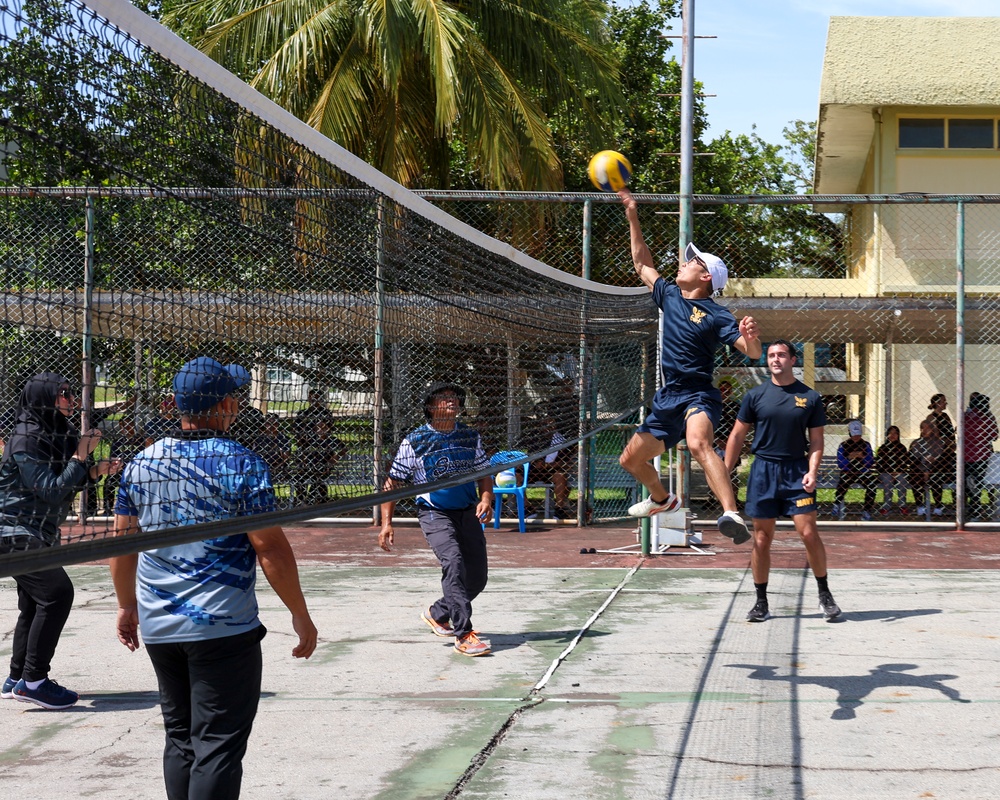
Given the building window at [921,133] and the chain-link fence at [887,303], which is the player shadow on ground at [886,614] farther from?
the building window at [921,133]

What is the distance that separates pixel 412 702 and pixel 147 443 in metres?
2.42

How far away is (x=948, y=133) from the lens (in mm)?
20938

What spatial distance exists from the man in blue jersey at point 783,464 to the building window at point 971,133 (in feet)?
48.2

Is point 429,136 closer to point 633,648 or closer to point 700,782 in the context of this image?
point 633,648

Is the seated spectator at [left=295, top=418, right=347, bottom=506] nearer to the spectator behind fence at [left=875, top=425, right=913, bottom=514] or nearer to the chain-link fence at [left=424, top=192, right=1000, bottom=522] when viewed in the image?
the chain-link fence at [left=424, top=192, right=1000, bottom=522]

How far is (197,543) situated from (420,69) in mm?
13761

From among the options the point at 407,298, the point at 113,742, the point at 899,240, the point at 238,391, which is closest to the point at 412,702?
the point at 113,742

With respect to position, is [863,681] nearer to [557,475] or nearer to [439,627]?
[439,627]

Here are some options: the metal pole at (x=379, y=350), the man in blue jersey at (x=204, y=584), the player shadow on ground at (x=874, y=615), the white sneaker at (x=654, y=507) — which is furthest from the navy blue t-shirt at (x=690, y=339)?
the man in blue jersey at (x=204, y=584)

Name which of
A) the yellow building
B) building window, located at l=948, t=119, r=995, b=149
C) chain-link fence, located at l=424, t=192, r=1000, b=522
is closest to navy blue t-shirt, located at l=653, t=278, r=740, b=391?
chain-link fence, located at l=424, t=192, r=1000, b=522

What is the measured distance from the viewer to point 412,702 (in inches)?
238

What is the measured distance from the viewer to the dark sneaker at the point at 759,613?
801 cm

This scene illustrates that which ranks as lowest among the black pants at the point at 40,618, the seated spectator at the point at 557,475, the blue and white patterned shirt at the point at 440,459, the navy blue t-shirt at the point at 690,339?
the black pants at the point at 40,618

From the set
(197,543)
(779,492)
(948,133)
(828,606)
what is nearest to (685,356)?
(779,492)
